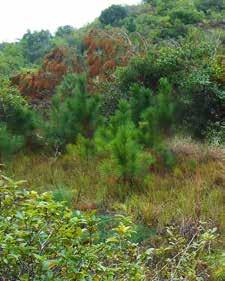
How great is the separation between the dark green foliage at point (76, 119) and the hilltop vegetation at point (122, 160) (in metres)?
0.02

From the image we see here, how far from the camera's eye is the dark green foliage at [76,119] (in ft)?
30.8

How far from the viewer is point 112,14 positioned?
30.9m

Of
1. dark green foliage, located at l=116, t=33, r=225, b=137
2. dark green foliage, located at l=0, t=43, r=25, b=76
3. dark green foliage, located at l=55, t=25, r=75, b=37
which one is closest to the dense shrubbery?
dark green foliage, located at l=116, t=33, r=225, b=137

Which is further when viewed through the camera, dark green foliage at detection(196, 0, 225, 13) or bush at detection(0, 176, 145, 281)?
dark green foliage at detection(196, 0, 225, 13)

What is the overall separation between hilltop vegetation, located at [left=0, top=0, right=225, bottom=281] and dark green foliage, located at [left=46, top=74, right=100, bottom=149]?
0.06 feet

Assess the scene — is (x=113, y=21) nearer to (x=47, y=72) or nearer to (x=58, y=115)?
(x=47, y=72)

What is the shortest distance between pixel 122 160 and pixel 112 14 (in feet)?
81.9

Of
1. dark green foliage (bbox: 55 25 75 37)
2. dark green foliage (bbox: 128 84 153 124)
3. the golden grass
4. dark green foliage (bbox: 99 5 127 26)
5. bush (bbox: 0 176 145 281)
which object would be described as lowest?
the golden grass

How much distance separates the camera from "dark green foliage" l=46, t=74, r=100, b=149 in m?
9.38

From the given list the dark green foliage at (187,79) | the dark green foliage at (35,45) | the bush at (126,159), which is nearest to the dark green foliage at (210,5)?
the dark green foliage at (35,45)

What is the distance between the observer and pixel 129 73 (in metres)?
11.0

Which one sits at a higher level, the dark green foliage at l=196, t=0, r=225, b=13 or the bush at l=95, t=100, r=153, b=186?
the dark green foliage at l=196, t=0, r=225, b=13

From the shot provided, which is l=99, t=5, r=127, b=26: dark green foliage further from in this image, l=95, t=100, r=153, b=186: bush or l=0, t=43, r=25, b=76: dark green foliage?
l=95, t=100, r=153, b=186: bush

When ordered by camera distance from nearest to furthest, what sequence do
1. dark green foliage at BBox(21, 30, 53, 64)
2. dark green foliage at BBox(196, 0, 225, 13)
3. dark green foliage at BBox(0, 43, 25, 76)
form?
dark green foliage at BBox(0, 43, 25, 76)
dark green foliage at BBox(196, 0, 225, 13)
dark green foliage at BBox(21, 30, 53, 64)
